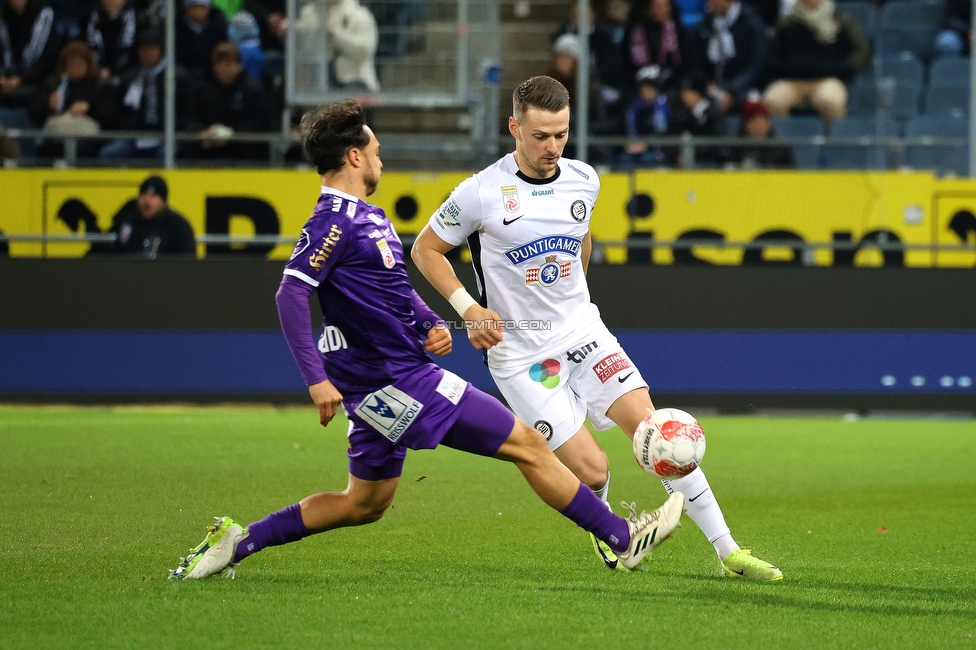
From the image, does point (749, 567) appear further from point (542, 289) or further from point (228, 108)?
point (228, 108)

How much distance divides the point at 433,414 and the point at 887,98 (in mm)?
10241

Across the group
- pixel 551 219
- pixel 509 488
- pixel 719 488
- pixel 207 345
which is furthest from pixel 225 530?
pixel 207 345

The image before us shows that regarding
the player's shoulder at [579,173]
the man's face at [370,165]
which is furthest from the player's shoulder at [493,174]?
the man's face at [370,165]

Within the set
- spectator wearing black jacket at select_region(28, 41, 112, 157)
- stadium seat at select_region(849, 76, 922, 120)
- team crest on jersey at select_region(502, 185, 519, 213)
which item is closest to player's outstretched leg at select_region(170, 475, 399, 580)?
team crest on jersey at select_region(502, 185, 519, 213)

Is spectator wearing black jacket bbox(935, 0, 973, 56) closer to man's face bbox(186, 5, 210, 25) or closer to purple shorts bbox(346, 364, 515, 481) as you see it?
man's face bbox(186, 5, 210, 25)

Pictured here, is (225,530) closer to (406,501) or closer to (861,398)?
(406,501)

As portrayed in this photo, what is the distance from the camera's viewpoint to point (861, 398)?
13.5 m

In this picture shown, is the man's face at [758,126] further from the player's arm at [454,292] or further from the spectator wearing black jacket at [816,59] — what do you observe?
the player's arm at [454,292]

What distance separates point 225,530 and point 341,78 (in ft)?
30.4

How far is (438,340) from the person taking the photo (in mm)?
5180

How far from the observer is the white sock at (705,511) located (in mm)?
5816

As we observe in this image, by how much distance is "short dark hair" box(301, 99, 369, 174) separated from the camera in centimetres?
545

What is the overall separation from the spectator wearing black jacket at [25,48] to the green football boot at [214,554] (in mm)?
10233

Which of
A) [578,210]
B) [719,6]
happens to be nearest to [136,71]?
[719,6]
